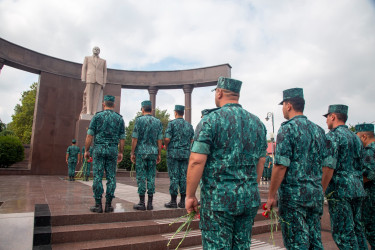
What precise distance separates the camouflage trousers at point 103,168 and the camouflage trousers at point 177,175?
130 cm

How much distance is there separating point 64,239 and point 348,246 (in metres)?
3.83

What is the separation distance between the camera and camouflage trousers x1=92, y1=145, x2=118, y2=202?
4645 mm

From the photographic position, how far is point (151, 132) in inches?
212

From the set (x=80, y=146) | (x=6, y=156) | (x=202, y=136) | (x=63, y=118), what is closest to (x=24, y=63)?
(x=63, y=118)

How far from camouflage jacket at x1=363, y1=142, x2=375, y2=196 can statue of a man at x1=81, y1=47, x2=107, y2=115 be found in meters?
12.9

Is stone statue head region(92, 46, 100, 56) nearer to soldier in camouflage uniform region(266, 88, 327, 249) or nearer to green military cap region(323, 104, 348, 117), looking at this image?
green military cap region(323, 104, 348, 117)

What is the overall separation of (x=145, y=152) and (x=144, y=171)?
384mm

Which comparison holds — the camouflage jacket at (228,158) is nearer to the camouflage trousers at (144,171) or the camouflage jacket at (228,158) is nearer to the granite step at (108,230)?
the granite step at (108,230)

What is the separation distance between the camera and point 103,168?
15.6 feet

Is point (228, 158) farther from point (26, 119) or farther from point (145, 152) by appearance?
point (26, 119)

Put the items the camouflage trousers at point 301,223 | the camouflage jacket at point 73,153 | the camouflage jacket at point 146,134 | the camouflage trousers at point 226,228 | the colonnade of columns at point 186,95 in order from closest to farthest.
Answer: the camouflage trousers at point 226,228 → the camouflage trousers at point 301,223 → the camouflage jacket at point 146,134 → the camouflage jacket at point 73,153 → the colonnade of columns at point 186,95

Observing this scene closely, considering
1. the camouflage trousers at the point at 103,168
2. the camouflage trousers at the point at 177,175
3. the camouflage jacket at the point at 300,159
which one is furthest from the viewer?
the camouflage trousers at the point at 177,175

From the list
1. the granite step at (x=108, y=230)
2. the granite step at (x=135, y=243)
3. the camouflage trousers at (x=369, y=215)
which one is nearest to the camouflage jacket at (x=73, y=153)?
the granite step at (x=108, y=230)

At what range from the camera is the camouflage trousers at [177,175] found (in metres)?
5.52
